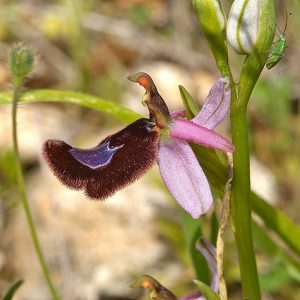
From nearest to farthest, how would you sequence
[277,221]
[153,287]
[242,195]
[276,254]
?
[242,195], [153,287], [277,221], [276,254]

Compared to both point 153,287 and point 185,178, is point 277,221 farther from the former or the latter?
point 185,178

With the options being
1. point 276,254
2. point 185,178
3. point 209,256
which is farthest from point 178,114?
point 276,254

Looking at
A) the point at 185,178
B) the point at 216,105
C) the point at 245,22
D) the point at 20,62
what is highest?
the point at 20,62

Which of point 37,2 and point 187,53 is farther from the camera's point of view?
point 37,2

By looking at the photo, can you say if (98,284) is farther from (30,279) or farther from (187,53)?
(187,53)

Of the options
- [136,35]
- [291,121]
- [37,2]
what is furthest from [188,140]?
[37,2]

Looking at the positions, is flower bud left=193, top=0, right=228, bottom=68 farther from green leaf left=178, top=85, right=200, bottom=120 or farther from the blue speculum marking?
the blue speculum marking
